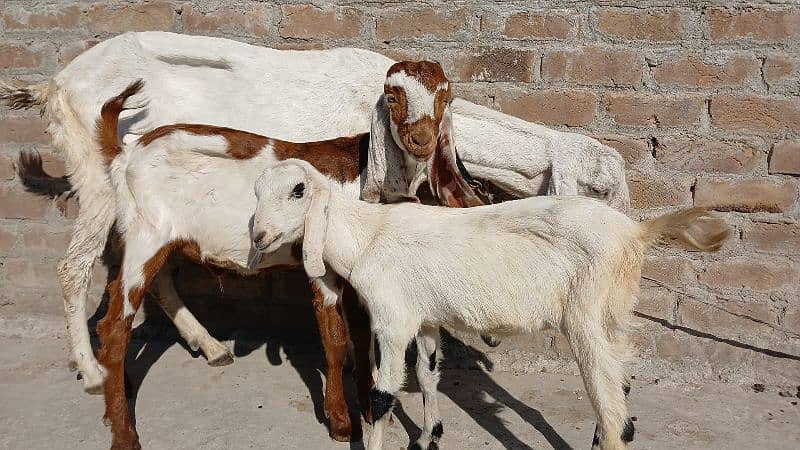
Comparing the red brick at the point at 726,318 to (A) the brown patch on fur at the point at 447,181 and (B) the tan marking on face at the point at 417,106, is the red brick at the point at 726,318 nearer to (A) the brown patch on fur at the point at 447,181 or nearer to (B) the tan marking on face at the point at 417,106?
(A) the brown patch on fur at the point at 447,181

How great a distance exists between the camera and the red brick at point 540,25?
3627 millimetres

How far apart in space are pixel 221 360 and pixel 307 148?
1475 millimetres

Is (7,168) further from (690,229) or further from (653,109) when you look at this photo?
(690,229)

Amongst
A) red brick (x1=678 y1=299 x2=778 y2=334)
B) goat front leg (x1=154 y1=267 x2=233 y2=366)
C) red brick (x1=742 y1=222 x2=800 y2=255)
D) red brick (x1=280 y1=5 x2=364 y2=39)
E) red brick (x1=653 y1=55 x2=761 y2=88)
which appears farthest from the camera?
goat front leg (x1=154 y1=267 x2=233 y2=366)

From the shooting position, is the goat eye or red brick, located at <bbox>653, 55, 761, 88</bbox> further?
red brick, located at <bbox>653, 55, 761, 88</bbox>

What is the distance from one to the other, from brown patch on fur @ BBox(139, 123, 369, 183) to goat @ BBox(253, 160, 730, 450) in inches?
13.3

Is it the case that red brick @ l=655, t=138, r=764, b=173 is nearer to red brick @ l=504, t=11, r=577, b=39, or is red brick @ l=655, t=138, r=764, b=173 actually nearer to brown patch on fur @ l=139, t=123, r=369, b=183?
red brick @ l=504, t=11, r=577, b=39

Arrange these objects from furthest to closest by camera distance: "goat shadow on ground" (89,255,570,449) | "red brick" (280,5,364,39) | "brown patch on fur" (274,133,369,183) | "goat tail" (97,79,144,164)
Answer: "red brick" (280,5,364,39)
"goat shadow on ground" (89,255,570,449)
"goat tail" (97,79,144,164)
"brown patch on fur" (274,133,369,183)

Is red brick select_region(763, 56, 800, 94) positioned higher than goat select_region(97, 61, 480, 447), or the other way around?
red brick select_region(763, 56, 800, 94)

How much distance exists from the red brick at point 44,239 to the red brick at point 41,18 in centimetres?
121

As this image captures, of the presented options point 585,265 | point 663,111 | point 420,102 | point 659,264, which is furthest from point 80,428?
point 663,111

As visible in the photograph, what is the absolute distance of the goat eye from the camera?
8.50 ft

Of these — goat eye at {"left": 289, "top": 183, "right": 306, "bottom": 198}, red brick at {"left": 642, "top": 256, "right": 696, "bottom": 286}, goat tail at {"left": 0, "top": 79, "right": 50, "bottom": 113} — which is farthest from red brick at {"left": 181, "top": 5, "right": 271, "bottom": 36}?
red brick at {"left": 642, "top": 256, "right": 696, "bottom": 286}

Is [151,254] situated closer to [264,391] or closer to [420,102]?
[264,391]
